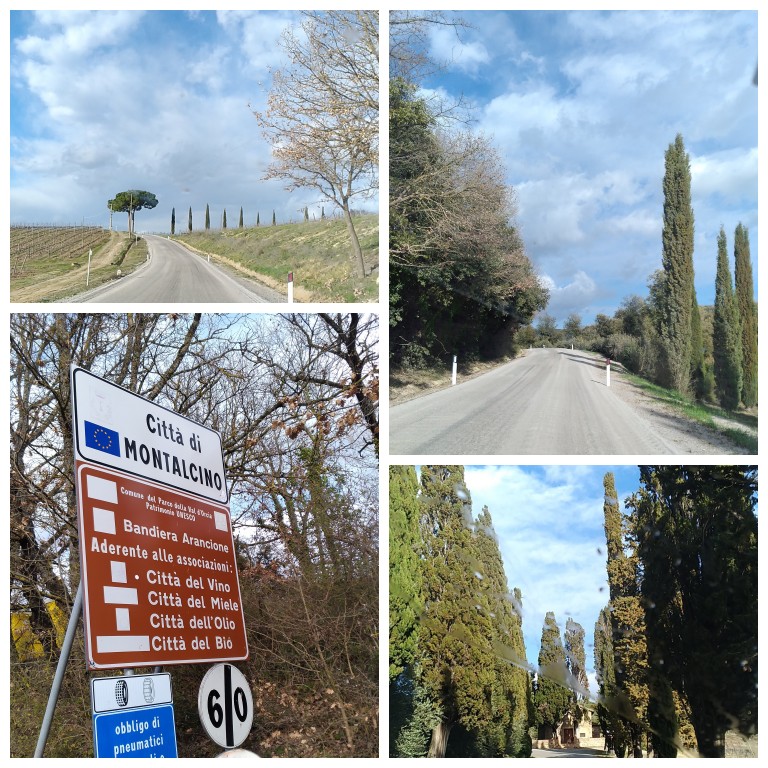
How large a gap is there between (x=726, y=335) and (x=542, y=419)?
6.86 ft

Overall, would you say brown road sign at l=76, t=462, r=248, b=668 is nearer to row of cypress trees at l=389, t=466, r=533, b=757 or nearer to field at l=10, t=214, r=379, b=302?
row of cypress trees at l=389, t=466, r=533, b=757

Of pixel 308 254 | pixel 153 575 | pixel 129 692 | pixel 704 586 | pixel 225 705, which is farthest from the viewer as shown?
pixel 308 254

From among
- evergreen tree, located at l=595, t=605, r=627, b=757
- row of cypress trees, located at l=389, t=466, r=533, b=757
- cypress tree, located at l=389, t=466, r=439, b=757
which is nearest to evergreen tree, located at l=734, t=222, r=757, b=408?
evergreen tree, located at l=595, t=605, r=627, b=757

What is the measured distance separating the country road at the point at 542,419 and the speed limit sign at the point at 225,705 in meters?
3.79

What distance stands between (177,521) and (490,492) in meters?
4.16

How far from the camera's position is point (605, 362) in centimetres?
837

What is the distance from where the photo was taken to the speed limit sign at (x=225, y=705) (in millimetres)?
3477

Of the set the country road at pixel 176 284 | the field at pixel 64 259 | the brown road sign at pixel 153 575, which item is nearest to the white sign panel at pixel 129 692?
the brown road sign at pixel 153 575

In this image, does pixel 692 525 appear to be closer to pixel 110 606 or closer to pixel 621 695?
pixel 621 695

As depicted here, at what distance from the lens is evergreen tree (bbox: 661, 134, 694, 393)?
7535mm

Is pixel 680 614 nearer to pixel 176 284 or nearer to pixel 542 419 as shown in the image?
pixel 542 419

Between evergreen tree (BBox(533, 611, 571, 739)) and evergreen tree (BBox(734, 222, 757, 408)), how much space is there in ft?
9.82

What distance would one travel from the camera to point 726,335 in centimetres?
790

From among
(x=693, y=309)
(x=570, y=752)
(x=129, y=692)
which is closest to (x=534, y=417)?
(x=693, y=309)
